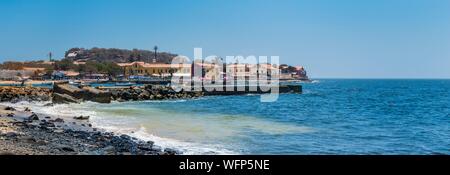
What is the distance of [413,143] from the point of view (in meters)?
15.0

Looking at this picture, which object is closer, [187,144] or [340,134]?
[187,144]

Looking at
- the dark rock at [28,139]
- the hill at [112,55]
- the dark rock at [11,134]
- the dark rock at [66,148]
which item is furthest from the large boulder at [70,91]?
the hill at [112,55]

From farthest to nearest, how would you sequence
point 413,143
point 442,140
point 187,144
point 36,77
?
point 36,77
point 442,140
point 413,143
point 187,144

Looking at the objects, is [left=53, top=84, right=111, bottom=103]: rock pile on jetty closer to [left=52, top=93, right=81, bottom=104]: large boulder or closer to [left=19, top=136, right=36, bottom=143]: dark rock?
[left=52, top=93, right=81, bottom=104]: large boulder

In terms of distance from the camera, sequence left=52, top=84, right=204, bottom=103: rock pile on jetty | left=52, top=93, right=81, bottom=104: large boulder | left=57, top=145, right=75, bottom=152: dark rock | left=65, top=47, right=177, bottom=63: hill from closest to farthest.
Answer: left=57, top=145, right=75, bottom=152: dark rock, left=52, top=93, right=81, bottom=104: large boulder, left=52, top=84, right=204, bottom=103: rock pile on jetty, left=65, top=47, right=177, bottom=63: hill

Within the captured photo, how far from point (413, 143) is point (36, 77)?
90.4 metres

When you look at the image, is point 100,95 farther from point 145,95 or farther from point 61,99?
point 145,95

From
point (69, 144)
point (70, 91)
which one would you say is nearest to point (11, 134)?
point (69, 144)

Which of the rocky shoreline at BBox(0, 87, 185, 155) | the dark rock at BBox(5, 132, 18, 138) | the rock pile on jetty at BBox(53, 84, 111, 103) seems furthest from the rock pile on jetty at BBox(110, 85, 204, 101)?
the dark rock at BBox(5, 132, 18, 138)

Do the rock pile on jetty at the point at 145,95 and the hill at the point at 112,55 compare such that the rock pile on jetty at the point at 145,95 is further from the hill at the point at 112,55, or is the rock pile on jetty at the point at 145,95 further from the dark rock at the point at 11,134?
the hill at the point at 112,55

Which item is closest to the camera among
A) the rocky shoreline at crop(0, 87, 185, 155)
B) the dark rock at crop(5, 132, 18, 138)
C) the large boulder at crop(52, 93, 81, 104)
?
the rocky shoreline at crop(0, 87, 185, 155)
